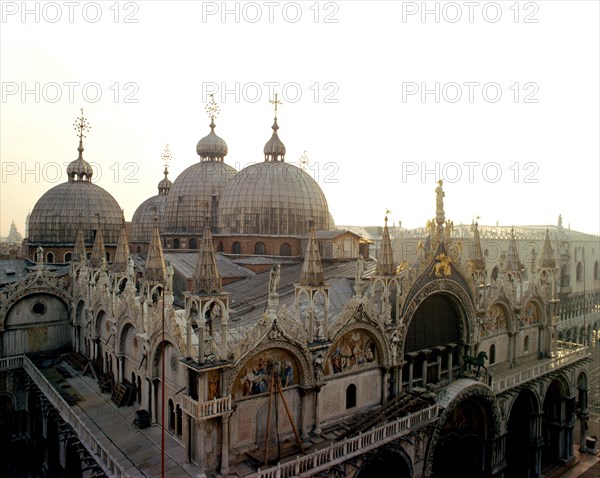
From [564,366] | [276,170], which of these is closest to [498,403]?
[564,366]

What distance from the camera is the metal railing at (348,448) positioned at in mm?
20156

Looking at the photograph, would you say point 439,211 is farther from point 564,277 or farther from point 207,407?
point 564,277

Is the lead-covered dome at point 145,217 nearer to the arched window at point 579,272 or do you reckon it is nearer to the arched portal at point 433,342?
the arched portal at point 433,342

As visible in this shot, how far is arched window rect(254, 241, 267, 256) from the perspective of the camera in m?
45.9

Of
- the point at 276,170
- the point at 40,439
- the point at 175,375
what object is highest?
the point at 276,170

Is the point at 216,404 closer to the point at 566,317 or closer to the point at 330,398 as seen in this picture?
the point at 330,398

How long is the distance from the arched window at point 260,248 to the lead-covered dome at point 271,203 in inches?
43.0

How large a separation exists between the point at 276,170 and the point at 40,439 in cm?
3112

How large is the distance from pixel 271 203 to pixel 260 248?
14.9 feet

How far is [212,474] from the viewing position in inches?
812

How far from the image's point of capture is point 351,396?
26750 mm

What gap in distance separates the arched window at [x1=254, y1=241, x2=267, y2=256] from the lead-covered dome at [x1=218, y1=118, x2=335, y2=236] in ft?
3.59

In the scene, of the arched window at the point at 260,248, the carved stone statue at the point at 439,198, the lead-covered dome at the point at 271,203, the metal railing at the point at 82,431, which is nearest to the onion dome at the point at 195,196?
the lead-covered dome at the point at 271,203

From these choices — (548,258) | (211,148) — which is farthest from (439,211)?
(211,148)
